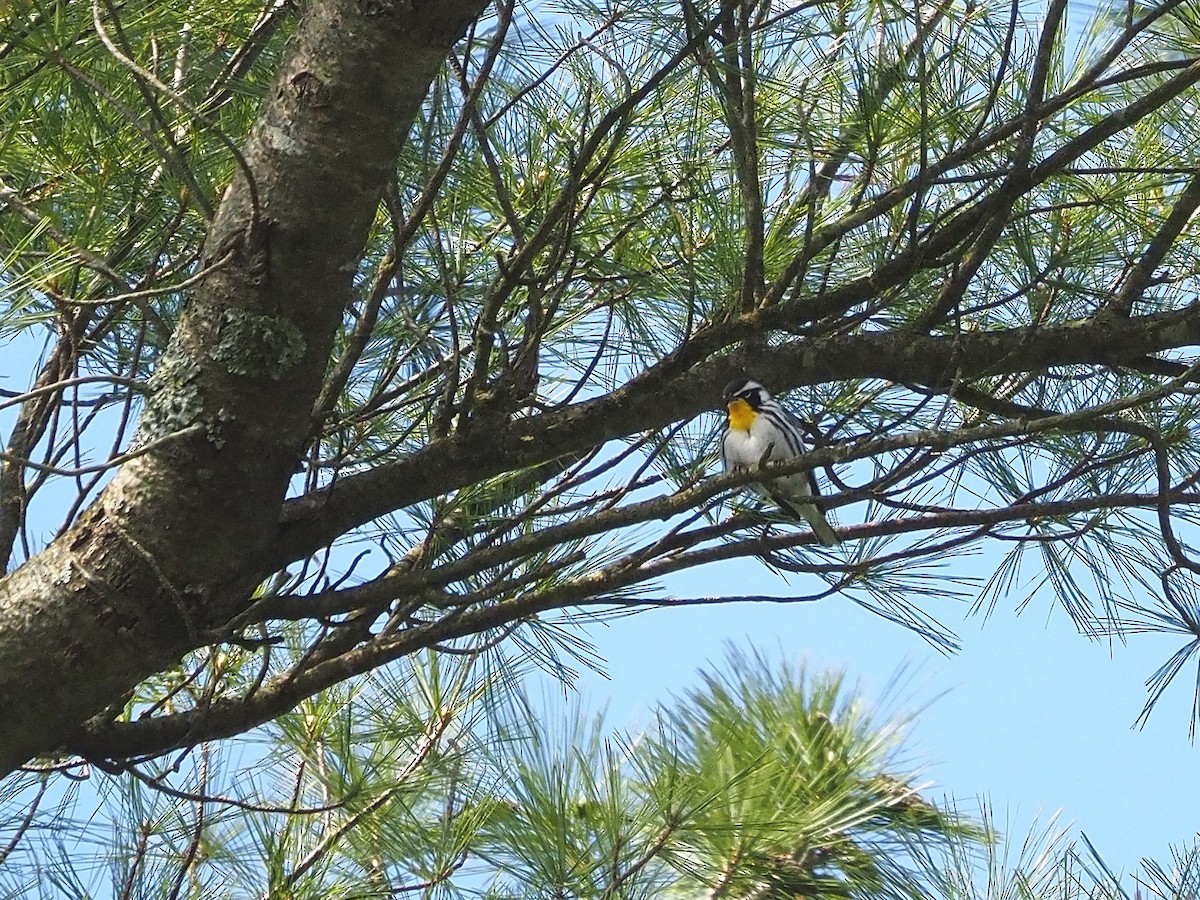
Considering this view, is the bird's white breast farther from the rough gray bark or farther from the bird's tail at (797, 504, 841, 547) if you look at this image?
the rough gray bark

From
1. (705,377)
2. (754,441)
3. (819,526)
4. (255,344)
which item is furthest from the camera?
(754,441)

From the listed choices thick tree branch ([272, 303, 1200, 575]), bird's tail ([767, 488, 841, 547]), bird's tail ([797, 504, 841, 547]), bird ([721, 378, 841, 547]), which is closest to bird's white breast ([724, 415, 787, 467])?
bird ([721, 378, 841, 547])

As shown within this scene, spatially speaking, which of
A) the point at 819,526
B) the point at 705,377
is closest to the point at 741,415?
the point at 819,526

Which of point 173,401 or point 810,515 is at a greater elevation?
point 810,515

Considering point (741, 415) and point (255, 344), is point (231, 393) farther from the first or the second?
point (741, 415)

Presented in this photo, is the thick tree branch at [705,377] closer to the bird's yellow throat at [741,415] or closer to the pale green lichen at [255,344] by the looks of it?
the pale green lichen at [255,344]

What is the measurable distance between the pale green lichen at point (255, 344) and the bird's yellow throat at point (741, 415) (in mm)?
1077

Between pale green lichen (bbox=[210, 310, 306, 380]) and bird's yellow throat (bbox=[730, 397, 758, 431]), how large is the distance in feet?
3.53

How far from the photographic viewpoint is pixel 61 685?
1.19 metres

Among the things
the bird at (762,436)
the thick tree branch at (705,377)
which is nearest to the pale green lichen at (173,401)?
the thick tree branch at (705,377)

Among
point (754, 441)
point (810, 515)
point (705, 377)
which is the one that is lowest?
point (705, 377)

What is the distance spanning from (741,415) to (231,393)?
1.16 metres

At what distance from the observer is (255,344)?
1.18m

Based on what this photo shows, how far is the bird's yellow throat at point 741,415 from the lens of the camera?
217cm
